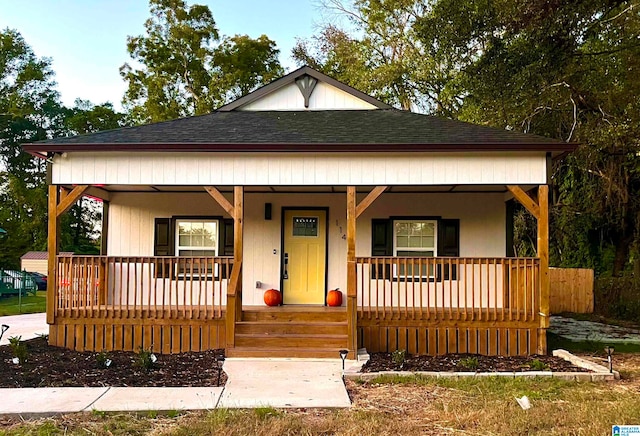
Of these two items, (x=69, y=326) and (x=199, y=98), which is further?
(x=199, y=98)

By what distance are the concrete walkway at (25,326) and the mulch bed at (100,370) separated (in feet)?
5.48

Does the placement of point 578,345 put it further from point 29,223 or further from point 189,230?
point 29,223

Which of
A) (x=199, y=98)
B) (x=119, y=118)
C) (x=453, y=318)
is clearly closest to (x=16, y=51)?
(x=119, y=118)

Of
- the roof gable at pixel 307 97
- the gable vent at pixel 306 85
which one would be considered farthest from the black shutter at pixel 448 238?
the gable vent at pixel 306 85

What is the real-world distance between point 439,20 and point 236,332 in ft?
27.8

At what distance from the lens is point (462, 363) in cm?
767

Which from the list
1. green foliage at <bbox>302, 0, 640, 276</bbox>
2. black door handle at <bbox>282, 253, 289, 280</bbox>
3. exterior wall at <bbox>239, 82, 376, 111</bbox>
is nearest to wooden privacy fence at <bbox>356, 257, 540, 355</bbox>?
black door handle at <bbox>282, 253, 289, 280</bbox>

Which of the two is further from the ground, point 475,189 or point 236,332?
point 475,189

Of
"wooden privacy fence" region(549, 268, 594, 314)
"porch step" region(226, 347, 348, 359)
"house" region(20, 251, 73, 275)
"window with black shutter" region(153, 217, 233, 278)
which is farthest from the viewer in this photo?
"house" region(20, 251, 73, 275)

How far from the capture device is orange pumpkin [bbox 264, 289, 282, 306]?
34.5ft

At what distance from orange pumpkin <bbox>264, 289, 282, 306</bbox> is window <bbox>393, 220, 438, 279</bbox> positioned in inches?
88.0

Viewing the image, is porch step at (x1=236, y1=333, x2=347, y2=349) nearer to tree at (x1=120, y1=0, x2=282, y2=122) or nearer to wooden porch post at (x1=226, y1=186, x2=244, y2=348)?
wooden porch post at (x1=226, y1=186, x2=244, y2=348)

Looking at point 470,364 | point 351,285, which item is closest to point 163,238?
point 351,285

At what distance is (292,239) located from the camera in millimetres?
11031
